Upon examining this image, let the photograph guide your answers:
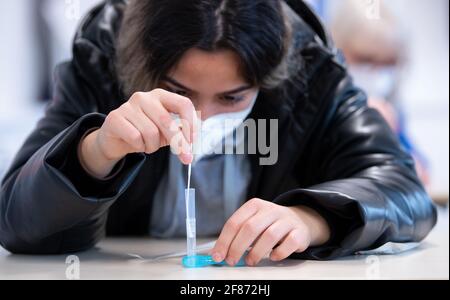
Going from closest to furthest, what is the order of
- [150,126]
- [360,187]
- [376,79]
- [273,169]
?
[150,126] < [360,187] < [273,169] < [376,79]

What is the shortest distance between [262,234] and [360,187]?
0.13m

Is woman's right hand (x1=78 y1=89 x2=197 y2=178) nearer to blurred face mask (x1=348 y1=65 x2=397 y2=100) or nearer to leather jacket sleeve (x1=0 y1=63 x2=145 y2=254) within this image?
leather jacket sleeve (x1=0 y1=63 x2=145 y2=254)

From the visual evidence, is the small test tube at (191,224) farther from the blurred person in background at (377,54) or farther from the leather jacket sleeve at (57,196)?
the blurred person in background at (377,54)

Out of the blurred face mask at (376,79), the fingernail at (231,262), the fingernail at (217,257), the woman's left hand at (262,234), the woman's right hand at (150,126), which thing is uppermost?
the woman's right hand at (150,126)

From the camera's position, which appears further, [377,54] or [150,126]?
[377,54]

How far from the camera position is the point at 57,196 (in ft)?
1.97

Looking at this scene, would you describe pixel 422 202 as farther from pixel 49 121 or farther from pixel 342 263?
pixel 49 121

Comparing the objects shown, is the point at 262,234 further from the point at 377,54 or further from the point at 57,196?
the point at 377,54

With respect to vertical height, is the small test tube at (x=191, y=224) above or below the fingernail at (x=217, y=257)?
above

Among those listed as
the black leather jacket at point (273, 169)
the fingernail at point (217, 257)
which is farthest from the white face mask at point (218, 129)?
the fingernail at point (217, 257)

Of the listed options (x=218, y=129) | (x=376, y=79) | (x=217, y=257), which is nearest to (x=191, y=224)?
(x=217, y=257)

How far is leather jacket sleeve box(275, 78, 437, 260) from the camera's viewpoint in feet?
2.03

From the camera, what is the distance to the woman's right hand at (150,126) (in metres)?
0.55

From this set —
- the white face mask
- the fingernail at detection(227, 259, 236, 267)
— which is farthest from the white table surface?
the white face mask
